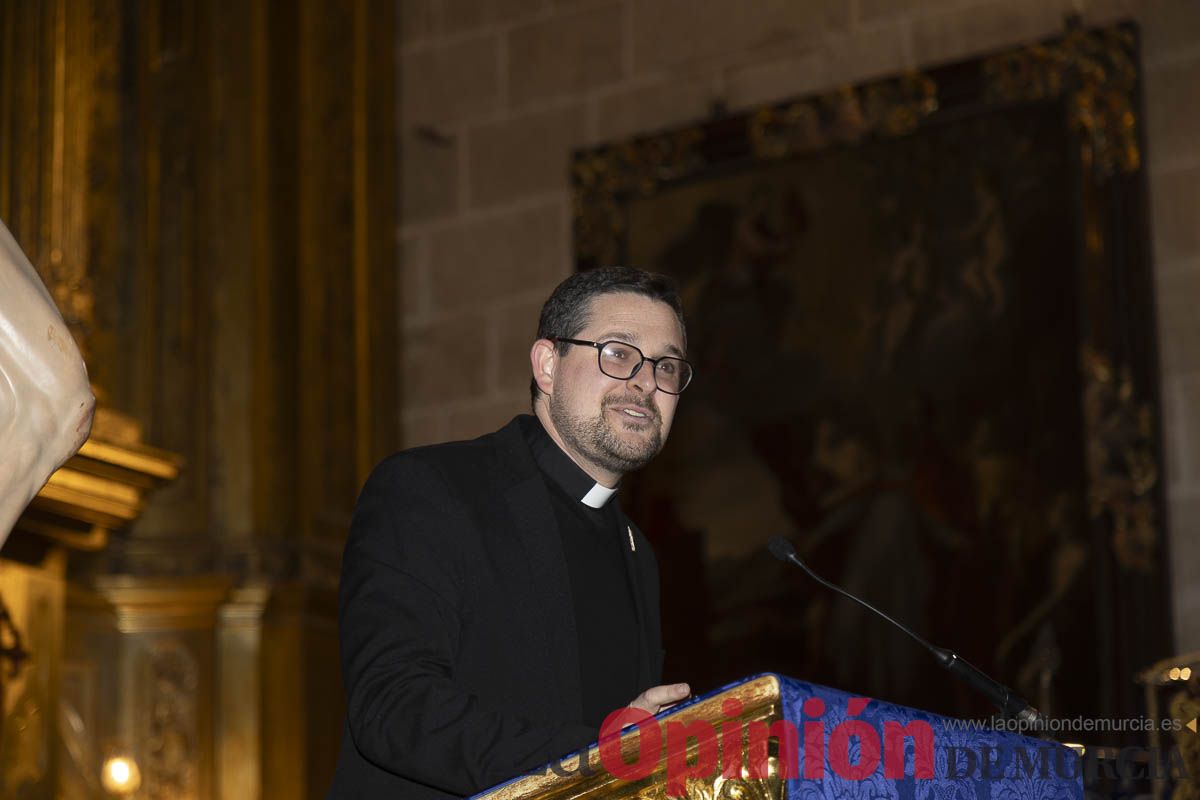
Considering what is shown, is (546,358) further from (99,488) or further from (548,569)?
(99,488)

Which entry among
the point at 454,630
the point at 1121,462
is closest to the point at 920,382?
the point at 1121,462

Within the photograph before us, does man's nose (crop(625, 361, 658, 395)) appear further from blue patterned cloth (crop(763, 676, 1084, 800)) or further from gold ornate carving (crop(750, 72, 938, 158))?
gold ornate carving (crop(750, 72, 938, 158))

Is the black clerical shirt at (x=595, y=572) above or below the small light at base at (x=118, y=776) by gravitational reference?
above

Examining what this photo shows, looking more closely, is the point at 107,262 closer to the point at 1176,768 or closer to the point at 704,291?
the point at 704,291

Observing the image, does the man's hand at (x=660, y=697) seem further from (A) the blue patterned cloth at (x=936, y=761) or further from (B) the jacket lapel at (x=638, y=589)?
(B) the jacket lapel at (x=638, y=589)

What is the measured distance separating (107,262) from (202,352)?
58 cm

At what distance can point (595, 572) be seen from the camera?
332 centimetres

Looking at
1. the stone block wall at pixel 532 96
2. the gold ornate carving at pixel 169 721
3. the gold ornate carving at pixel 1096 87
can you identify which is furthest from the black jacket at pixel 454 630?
the stone block wall at pixel 532 96

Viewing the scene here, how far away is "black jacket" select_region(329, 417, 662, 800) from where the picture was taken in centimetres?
254

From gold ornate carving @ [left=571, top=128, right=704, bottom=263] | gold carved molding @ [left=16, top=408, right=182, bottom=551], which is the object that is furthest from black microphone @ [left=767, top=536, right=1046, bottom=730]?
gold ornate carving @ [left=571, top=128, right=704, bottom=263]

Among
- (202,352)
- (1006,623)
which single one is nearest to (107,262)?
(202,352)

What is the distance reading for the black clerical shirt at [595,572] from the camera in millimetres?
3189

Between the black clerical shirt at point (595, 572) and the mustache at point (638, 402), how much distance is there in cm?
A: 16

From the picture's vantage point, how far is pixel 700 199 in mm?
8383
